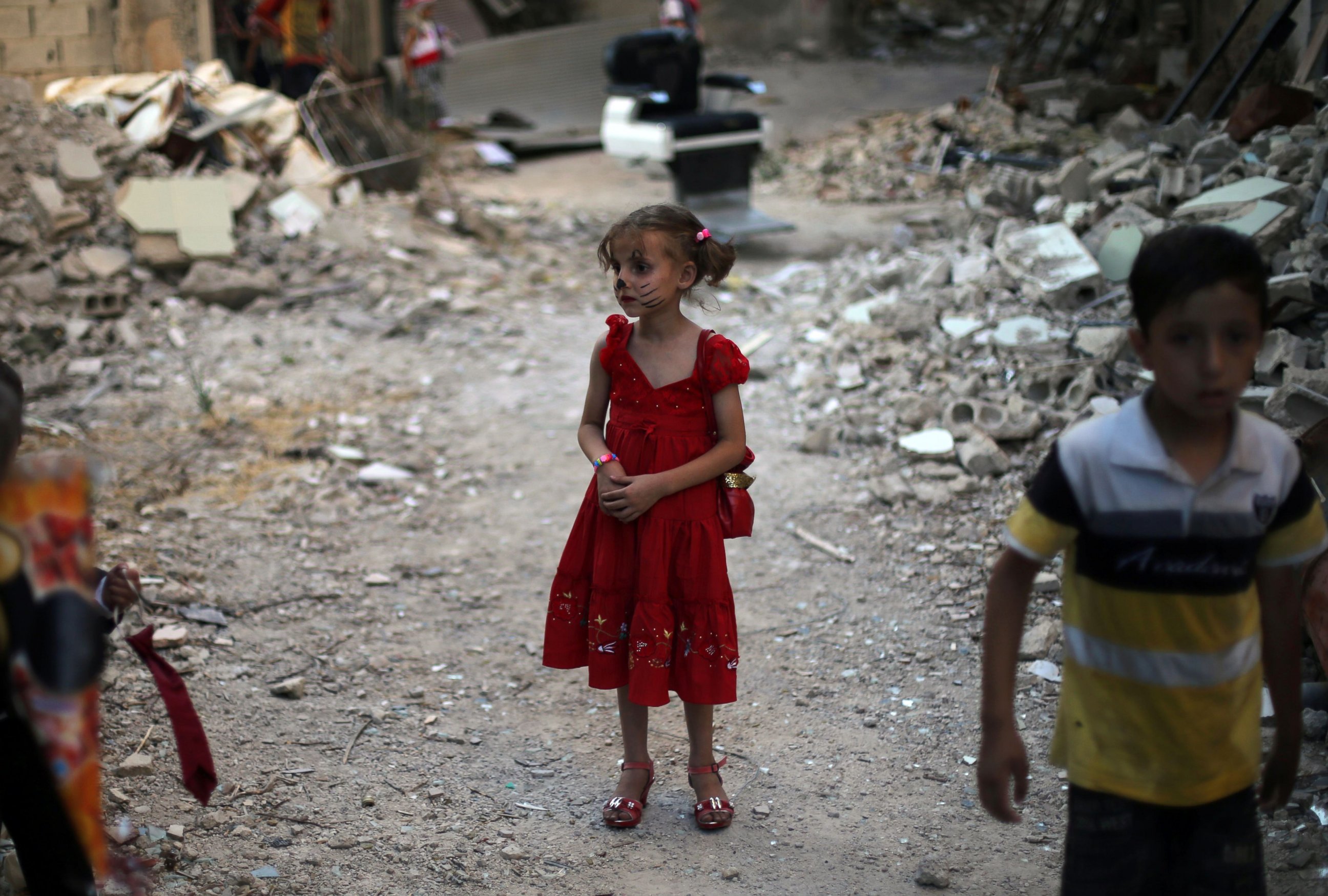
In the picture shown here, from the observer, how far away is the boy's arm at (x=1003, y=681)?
155 centimetres

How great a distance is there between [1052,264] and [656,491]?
438 centimetres

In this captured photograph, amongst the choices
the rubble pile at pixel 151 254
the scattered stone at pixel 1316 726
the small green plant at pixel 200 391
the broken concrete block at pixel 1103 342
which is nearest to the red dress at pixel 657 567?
the scattered stone at pixel 1316 726

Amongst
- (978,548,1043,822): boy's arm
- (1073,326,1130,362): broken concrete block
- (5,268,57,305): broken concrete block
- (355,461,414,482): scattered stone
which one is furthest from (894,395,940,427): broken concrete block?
(5,268,57,305): broken concrete block

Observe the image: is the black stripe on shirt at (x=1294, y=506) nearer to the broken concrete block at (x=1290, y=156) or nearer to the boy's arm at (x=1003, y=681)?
the boy's arm at (x=1003, y=681)

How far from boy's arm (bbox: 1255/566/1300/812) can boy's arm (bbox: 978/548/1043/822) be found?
0.35 meters

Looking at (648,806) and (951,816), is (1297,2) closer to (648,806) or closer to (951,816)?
(951,816)

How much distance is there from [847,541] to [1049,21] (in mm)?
11103

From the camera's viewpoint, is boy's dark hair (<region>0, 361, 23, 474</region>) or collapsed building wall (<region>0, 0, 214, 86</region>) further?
collapsed building wall (<region>0, 0, 214, 86</region>)

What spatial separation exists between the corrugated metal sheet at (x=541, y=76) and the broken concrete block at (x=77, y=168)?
294 inches

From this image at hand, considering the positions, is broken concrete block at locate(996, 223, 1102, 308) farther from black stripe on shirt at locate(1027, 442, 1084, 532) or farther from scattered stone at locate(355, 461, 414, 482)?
black stripe on shirt at locate(1027, 442, 1084, 532)

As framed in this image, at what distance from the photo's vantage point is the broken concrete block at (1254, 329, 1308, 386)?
13.3ft

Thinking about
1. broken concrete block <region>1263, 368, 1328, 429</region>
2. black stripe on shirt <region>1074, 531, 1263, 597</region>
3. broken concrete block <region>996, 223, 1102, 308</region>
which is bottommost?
broken concrete block <region>996, 223, 1102, 308</region>

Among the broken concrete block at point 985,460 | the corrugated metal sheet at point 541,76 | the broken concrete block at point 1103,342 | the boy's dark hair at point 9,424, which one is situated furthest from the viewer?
the corrugated metal sheet at point 541,76

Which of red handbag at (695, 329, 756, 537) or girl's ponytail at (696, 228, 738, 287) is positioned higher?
girl's ponytail at (696, 228, 738, 287)
